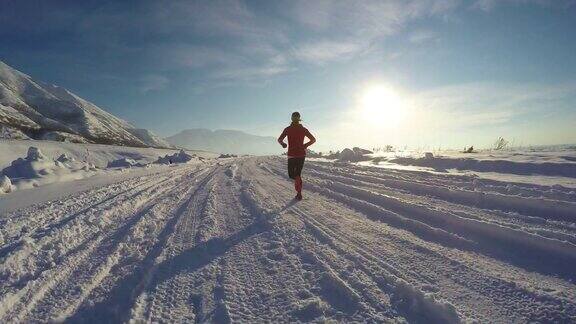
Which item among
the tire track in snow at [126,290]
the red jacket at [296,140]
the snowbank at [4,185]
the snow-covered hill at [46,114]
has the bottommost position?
the tire track in snow at [126,290]

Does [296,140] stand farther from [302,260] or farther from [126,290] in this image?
[126,290]

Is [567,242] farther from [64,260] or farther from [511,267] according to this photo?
[64,260]

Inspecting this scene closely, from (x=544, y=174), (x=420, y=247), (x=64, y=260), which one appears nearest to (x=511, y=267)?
(x=420, y=247)

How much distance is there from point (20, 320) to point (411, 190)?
23.8 feet

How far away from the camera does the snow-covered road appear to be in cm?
283

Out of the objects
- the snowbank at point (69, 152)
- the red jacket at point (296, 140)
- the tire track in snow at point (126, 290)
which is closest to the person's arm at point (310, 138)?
the red jacket at point (296, 140)

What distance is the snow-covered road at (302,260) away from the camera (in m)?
2.83

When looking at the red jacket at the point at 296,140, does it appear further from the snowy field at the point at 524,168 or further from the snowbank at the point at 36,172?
the snowbank at the point at 36,172

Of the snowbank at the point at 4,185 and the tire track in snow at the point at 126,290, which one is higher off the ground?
the snowbank at the point at 4,185

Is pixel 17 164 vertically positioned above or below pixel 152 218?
above

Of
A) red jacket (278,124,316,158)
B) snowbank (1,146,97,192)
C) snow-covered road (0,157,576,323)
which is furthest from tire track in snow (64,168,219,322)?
snowbank (1,146,97,192)

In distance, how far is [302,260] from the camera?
12.7ft

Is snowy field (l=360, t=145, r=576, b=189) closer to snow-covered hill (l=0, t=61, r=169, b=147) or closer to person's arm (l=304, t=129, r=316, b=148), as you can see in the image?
person's arm (l=304, t=129, r=316, b=148)

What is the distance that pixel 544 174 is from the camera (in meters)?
8.91
